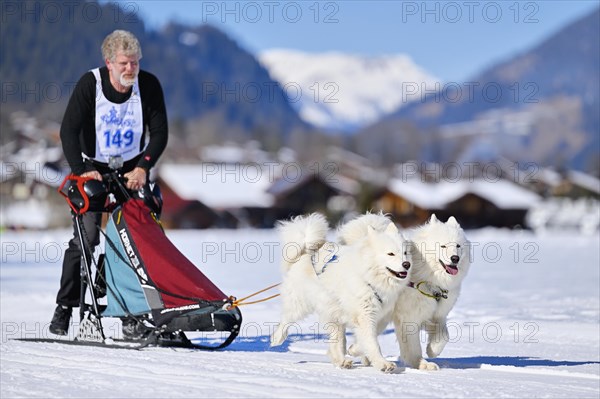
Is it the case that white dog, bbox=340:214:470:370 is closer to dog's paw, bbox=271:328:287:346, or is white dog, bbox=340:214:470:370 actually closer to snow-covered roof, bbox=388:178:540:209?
dog's paw, bbox=271:328:287:346

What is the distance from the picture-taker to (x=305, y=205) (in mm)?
58938

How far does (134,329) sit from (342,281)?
148 cm

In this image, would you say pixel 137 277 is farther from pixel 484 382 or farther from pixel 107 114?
pixel 484 382

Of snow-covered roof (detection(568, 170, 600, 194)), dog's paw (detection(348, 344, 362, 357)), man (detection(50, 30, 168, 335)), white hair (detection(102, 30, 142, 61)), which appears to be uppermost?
snow-covered roof (detection(568, 170, 600, 194))

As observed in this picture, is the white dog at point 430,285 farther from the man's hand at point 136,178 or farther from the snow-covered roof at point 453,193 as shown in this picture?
the snow-covered roof at point 453,193

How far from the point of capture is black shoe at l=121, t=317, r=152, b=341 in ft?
17.5

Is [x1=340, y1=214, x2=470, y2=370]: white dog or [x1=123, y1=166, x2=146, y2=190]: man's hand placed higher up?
[x1=123, y1=166, x2=146, y2=190]: man's hand

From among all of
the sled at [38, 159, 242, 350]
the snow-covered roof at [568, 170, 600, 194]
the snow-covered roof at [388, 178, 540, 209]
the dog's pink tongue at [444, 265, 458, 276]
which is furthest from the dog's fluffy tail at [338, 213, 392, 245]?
the snow-covered roof at [568, 170, 600, 194]

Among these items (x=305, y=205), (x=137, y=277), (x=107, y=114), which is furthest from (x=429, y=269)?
(x=305, y=205)

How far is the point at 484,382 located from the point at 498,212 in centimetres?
5566

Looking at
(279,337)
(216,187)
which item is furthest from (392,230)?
(216,187)

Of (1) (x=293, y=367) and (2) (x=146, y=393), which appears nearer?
(2) (x=146, y=393)

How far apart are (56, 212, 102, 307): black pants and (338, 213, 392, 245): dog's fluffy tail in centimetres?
161

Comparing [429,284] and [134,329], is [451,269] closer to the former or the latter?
[429,284]
